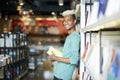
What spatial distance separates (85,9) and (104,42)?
1662 millimetres

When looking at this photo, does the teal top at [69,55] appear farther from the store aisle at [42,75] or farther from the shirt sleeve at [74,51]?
the store aisle at [42,75]

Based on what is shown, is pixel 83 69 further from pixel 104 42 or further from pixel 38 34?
pixel 38 34

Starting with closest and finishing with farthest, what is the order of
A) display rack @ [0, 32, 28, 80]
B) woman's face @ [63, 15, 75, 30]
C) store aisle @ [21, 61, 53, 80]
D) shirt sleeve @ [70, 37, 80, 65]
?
shirt sleeve @ [70, 37, 80, 65]
woman's face @ [63, 15, 75, 30]
display rack @ [0, 32, 28, 80]
store aisle @ [21, 61, 53, 80]

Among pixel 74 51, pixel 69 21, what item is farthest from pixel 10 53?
pixel 74 51

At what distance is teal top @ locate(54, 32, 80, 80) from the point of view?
11.7 ft

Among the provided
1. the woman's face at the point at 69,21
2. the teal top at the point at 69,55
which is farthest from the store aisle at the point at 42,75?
the woman's face at the point at 69,21

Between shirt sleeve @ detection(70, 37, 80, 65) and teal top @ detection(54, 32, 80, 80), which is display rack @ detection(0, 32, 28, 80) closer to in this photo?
teal top @ detection(54, 32, 80, 80)

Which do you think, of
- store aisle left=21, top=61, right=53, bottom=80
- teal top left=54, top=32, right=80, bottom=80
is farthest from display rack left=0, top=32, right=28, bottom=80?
teal top left=54, top=32, right=80, bottom=80

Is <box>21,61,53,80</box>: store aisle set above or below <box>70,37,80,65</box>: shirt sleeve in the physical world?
below

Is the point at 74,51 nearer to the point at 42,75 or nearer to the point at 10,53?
the point at 10,53

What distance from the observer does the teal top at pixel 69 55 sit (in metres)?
3.58

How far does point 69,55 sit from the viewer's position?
3619 mm

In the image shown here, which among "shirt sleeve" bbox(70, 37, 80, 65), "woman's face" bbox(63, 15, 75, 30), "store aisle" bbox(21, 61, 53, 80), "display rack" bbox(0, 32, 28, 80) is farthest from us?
"store aisle" bbox(21, 61, 53, 80)

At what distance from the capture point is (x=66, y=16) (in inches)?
146
